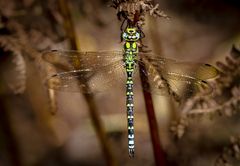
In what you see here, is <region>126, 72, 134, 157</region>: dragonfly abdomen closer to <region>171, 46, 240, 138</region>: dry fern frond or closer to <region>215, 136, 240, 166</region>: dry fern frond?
<region>171, 46, 240, 138</region>: dry fern frond

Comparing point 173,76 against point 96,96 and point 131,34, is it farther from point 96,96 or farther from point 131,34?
point 96,96

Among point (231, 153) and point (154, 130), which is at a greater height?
point (154, 130)

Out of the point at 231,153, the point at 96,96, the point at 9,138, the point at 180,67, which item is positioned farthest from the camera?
the point at 96,96

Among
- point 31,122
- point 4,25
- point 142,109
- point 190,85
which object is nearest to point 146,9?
point 190,85

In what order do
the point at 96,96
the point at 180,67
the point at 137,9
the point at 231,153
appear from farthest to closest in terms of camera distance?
the point at 96,96 < the point at 180,67 < the point at 231,153 < the point at 137,9

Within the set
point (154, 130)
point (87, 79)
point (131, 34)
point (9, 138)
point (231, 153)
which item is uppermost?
point (131, 34)

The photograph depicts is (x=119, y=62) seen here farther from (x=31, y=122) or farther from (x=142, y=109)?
(x=31, y=122)

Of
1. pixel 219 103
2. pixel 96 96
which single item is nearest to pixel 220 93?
pixel 219 103
